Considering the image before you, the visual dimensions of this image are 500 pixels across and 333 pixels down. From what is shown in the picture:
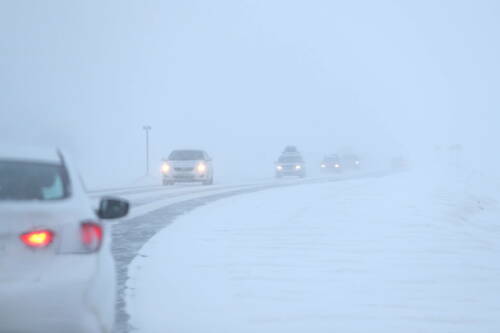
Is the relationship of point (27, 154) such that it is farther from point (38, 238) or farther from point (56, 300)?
point (56, 300)

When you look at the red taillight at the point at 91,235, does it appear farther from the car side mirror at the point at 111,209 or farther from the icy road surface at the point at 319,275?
the icy road surface at the point at 319,275

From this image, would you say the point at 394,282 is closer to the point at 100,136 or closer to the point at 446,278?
the point at 446,278

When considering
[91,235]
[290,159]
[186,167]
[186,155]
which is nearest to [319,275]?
[91,235]

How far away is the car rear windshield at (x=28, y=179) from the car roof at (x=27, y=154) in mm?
33

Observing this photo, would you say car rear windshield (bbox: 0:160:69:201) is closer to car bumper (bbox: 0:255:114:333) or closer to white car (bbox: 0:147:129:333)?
white car (bbox: 0:147:129:333)

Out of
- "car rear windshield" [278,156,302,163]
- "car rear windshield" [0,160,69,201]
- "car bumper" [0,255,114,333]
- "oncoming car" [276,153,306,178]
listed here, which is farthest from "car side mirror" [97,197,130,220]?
"car rear windshield" [278,156,302,163]

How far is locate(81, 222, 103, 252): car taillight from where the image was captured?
3.66 metres

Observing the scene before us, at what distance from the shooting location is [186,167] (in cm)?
2631

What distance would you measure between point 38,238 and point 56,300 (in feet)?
1.26

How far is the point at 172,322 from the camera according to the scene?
531cm

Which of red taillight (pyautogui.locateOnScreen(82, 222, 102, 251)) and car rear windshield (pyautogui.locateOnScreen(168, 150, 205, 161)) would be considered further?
car rear windshield (pyautogui.locateOnScreen(168, 150, 205, 161))

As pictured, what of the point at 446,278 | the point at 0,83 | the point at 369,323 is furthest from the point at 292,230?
the point at 0,83

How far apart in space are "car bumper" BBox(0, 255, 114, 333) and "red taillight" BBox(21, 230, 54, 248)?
138 mm

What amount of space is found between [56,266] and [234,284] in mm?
3510
